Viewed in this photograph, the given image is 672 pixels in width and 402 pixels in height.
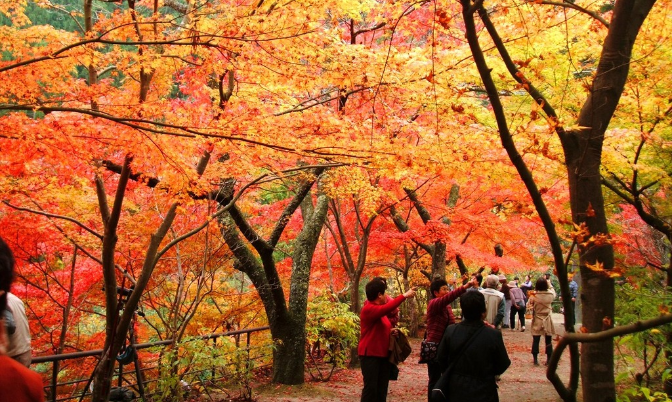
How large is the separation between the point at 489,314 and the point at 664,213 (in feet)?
10.8

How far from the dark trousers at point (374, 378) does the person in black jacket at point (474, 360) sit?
1.41 meters

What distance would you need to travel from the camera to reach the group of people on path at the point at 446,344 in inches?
159

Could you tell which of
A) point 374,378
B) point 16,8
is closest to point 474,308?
point 374,378

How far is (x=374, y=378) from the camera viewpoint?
5.47 meters

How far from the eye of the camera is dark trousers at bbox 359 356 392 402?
5449 millimetres

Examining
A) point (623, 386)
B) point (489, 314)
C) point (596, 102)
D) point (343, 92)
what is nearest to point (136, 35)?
point (343, 92)

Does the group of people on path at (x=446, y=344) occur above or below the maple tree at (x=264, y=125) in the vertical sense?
below

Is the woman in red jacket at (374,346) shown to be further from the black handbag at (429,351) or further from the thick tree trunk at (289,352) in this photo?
the thick tree trunk at (289,352)

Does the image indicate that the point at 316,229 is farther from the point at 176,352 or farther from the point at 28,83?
the point at 28,83

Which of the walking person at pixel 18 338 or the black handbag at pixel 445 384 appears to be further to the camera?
the black handbag at pixel 445 384

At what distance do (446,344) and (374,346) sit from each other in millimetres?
1366

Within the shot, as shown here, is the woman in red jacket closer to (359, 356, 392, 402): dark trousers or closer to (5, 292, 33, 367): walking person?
(359, 356, 392, 402): dark trousers

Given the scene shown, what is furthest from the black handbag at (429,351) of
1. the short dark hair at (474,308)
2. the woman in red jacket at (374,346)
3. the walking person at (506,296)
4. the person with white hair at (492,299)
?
the walking person at (506,296)

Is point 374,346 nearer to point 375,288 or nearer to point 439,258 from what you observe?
point 375,288
